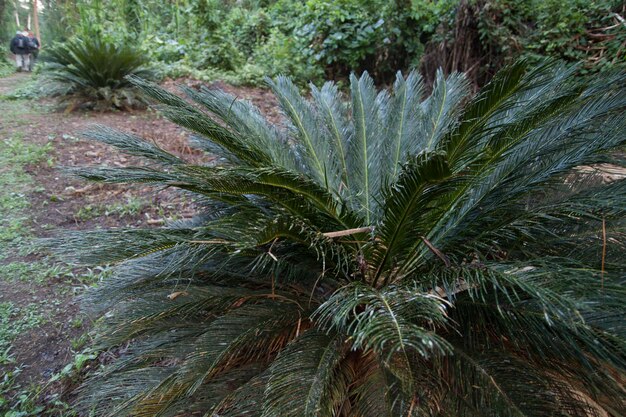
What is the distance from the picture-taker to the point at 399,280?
1.84 m

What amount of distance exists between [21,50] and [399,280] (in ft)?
46.7

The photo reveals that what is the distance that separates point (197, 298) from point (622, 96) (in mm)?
1939

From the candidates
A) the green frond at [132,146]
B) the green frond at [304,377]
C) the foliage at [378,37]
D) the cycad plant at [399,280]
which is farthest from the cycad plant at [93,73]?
the green frond at [304,377]

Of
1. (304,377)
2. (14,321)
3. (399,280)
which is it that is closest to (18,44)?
(14,321)

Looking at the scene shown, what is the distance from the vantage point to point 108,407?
174 cm

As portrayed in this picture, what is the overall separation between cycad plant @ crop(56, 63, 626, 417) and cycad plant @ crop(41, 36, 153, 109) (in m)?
5.15

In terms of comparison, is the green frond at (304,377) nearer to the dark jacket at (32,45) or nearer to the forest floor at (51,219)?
the forest floor at (51,219)

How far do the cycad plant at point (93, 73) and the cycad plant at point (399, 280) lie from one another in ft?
16.9

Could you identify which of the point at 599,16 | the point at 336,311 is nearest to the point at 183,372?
the point at 336,311

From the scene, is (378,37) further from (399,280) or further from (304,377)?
(304,377)

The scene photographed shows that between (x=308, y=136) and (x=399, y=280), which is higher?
(x=308, y=136)

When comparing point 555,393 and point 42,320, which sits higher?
point 555,393

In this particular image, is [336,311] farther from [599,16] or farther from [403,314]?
[599,16]

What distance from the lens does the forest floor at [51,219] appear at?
259cm
